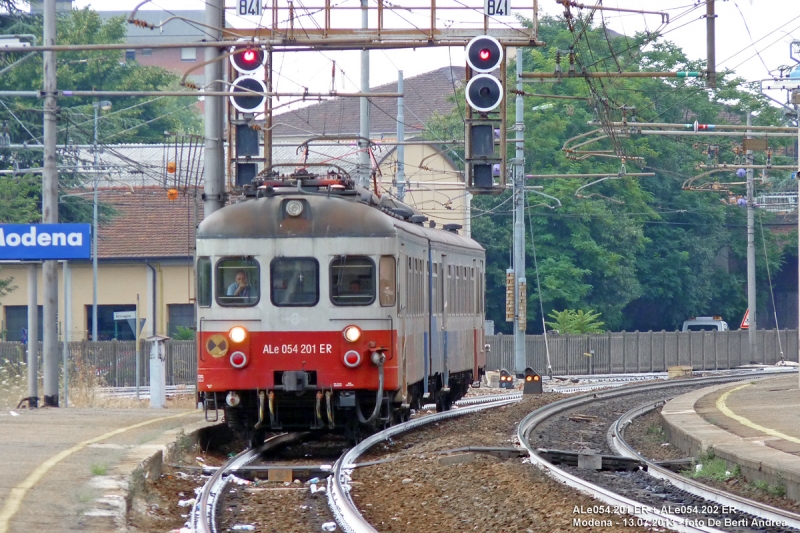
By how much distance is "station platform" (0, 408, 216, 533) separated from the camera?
27.5 feet

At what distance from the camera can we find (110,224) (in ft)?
147

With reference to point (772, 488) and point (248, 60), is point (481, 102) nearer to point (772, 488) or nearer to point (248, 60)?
point (248, 60)

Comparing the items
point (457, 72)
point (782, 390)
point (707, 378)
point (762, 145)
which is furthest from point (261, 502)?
point (457, 72)

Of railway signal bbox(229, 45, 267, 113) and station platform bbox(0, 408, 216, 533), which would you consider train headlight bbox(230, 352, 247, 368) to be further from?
railway signal bbox(229, 45, 267, 113)

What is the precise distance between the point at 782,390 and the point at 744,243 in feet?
129

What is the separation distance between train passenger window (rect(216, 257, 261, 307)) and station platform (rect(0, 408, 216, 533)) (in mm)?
1558

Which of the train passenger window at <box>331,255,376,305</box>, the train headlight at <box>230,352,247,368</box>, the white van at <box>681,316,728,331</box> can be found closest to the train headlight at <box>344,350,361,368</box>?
the train passenger window at <box>331,255,376,305</box>

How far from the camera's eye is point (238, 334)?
45.1ft

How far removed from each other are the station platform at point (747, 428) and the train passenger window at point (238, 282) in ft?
16.5

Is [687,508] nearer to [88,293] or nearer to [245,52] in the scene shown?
[245,52]

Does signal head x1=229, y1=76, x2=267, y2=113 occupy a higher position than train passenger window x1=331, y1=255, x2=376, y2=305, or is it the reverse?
signal head x1=229, y1=76, x2=267, y2=113

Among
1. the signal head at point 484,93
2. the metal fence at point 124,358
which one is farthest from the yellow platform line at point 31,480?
the metal fence at point 124,358

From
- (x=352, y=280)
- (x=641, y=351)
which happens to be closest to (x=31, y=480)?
(x=352, y=280)

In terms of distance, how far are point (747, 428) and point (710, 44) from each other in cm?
638
